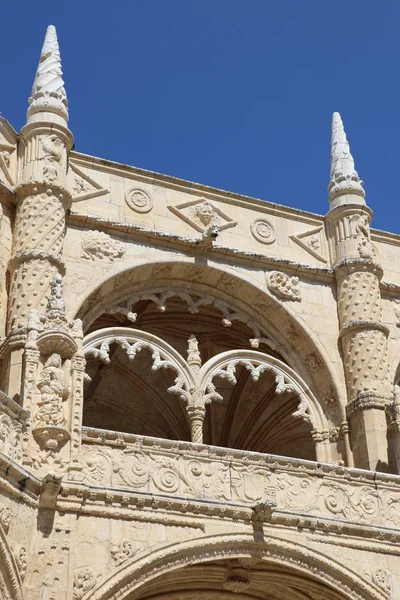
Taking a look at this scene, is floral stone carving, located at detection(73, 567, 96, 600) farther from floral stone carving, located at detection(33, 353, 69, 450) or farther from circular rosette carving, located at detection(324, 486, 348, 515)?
circular rosette carving, located at detection(324, 486, 348, 515)

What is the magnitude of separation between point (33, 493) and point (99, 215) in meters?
6.37

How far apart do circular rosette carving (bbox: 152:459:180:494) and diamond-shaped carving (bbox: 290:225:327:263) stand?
259 inches

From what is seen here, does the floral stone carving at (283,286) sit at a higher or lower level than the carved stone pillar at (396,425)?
higher

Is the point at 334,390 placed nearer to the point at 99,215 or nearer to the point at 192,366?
the point at 192,366

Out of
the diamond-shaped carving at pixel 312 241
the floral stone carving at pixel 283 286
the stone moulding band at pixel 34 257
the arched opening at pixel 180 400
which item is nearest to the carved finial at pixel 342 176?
the diamond-shaped carving at pixel 312 241

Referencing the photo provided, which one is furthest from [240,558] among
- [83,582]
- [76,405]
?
[76,405]

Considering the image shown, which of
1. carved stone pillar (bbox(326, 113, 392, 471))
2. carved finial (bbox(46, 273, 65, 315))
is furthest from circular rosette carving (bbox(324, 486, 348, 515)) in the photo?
carved finial (bbox(46, 273, 65, 315))

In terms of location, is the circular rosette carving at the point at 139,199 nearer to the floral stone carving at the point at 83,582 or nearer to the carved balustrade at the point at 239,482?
the carved balustrade at the point at 239,482

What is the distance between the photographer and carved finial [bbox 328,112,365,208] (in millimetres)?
Result: 19688

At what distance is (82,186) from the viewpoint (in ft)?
58.7

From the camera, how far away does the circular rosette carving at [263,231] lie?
19.0 m

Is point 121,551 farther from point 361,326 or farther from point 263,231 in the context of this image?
point 263,231

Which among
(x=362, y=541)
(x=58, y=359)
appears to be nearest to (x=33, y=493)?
(x=58, y=359)

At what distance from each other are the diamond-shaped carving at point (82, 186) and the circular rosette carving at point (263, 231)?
2.66 m
